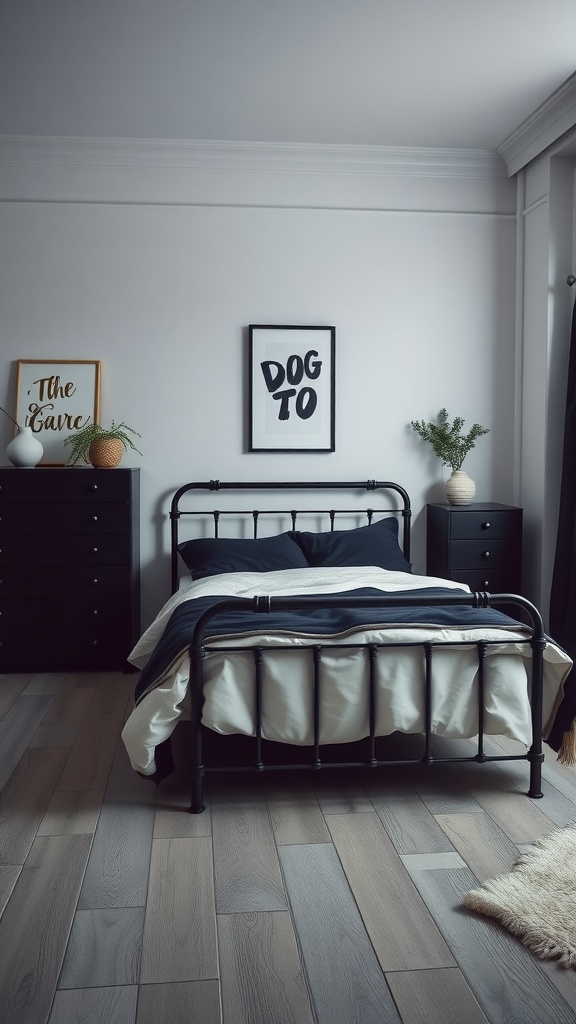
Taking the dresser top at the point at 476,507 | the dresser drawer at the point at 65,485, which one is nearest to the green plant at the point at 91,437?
the dresser drawer at the point at 65,485

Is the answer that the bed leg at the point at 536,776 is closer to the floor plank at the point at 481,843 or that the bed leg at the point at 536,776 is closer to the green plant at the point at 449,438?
the floor plank at the point at 481,843

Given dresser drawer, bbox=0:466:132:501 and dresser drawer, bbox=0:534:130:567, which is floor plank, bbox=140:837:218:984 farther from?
dresser drawer, bbox=0:466:132:501

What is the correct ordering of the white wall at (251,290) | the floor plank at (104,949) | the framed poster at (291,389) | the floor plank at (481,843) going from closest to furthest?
the floor plank at (104,949) → the floor plank at (481,843) → the white wall at (251,290) → the framed poster at (291,389)

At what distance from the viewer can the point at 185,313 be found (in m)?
4.73

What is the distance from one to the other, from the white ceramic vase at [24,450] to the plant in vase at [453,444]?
2089 millimetres

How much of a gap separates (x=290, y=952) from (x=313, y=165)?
4.05 metres

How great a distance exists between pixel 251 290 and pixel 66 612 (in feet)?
6.63

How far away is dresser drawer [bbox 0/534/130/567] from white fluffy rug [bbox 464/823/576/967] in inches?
104

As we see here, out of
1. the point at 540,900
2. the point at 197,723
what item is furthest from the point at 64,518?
the point at 540,900

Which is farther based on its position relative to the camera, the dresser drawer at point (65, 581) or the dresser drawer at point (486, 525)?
the dresser drawer at point (486, 525)

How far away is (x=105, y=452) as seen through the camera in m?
4.45

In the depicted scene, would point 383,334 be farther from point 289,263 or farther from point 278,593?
point 278,593

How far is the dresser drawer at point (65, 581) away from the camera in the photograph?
4344 millimetres

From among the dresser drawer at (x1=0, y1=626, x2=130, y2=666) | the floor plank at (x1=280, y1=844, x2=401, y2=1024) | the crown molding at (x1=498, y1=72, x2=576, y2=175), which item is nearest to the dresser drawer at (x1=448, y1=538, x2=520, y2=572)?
the dresser drawer at (x1=0, y1=626, x2=130, y2=666)
